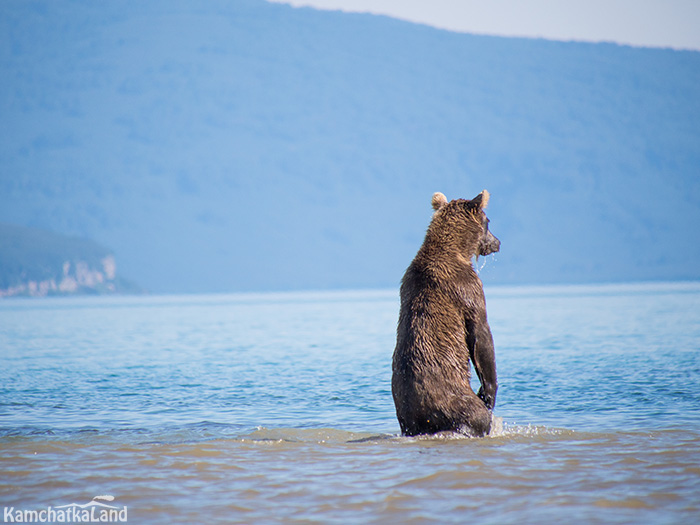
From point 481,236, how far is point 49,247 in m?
171

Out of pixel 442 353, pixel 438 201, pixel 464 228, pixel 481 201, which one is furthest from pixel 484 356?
pixel 438 201

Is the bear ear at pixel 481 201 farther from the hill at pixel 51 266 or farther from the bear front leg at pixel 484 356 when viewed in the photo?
the hill at pixel 51 266

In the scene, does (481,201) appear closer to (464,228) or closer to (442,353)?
(464,228)

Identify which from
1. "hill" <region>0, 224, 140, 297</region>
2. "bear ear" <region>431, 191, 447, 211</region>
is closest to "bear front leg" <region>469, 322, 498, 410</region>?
"bear ear" <region>431, 191, 447, 211</region>

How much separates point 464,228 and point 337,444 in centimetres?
245

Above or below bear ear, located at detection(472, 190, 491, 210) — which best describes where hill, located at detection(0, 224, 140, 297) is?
above

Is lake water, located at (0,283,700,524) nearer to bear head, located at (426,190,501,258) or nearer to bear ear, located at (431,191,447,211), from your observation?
bear head, located at (426,190,501,258)

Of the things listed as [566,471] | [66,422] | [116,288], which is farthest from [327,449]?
[116,288]

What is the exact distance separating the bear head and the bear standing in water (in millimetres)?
320

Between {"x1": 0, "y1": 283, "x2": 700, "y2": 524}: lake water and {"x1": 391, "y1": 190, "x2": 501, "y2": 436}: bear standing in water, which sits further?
{"x1": 391, "y1": 190, "x2": 501, "y2": 436}: bear standing in water

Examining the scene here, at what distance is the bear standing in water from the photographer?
695cm

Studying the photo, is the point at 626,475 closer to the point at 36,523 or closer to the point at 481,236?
the point at 481,236

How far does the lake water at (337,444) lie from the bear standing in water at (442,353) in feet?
0.79

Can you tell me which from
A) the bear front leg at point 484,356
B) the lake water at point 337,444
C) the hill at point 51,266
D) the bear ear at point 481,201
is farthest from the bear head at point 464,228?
the hill at point 51,266
